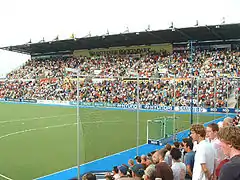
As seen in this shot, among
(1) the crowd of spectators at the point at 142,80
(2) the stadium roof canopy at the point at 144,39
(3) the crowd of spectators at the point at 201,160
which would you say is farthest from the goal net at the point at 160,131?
(2) the stadium roof canopy at the point at 144,39

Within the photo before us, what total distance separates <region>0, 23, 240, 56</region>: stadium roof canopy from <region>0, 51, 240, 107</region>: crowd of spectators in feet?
7.01

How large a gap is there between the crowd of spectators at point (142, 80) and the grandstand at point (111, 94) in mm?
89

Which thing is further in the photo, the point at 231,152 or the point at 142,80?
the point at 142,80

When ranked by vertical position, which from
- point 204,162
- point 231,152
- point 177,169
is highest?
point 231,152

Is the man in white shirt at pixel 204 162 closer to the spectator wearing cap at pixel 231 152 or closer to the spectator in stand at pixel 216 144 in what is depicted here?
the spectator in stand at pixel 216 144

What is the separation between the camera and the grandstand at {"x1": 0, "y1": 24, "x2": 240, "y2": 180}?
1000 centimetres

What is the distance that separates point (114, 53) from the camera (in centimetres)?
4744

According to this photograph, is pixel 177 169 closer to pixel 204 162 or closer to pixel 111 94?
pixel 204 162

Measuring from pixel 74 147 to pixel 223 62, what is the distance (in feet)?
82.6

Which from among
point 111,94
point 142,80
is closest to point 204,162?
point 111,94

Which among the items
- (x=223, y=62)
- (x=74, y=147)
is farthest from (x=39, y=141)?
(x=223, y=62)

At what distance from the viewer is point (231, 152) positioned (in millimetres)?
2607

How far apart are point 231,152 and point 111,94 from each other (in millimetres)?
11544

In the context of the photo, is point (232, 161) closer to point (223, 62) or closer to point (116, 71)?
point (223, 62)
